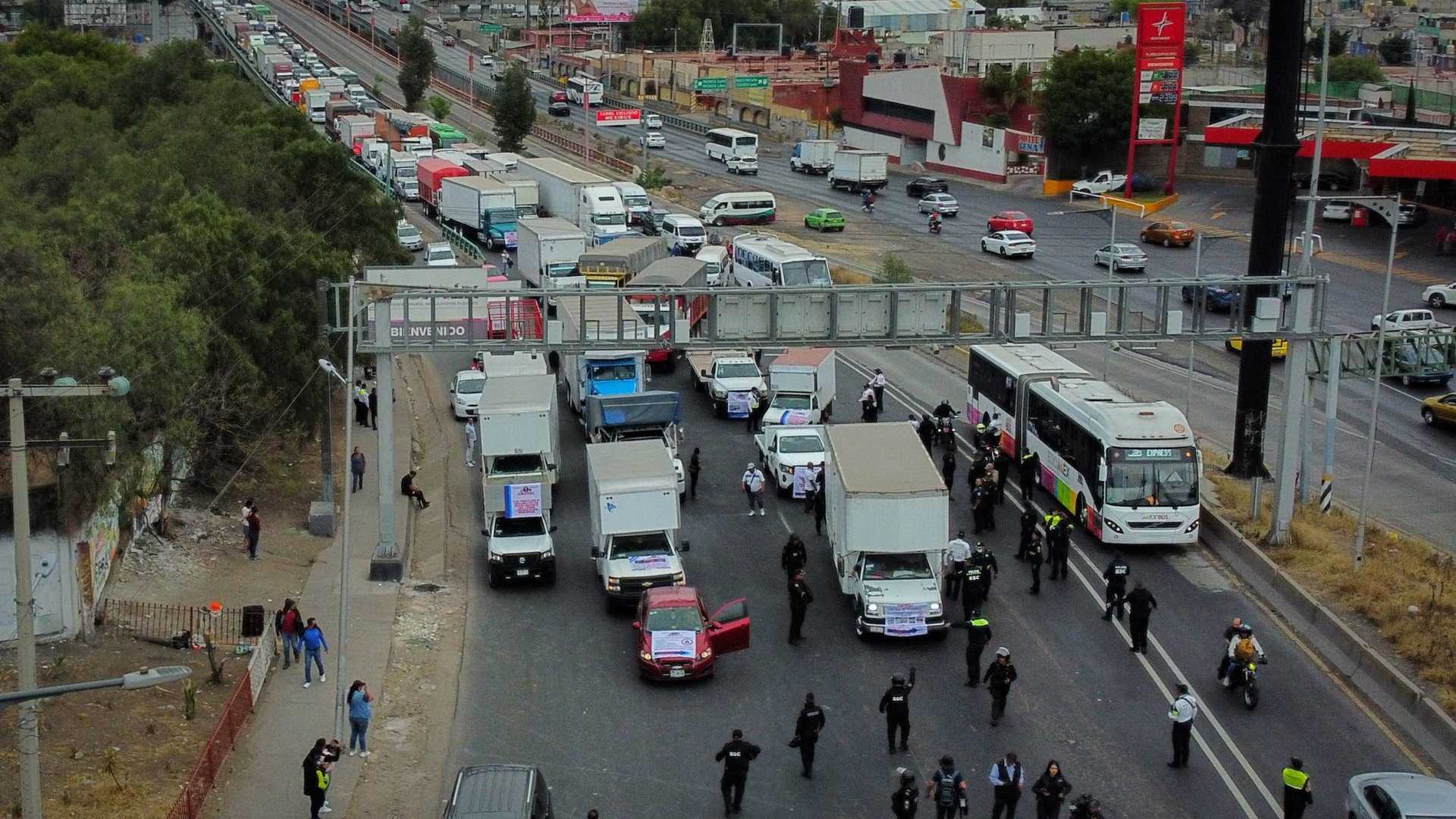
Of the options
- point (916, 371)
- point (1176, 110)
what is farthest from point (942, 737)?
point (1176, 110)

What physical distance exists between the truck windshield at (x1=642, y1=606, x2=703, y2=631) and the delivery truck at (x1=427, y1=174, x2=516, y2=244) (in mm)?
45507

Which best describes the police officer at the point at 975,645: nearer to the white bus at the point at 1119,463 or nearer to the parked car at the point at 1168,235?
the white bus at the point at 1119,463

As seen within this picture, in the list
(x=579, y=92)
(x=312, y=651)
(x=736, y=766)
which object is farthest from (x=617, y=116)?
(x=736, y=766)

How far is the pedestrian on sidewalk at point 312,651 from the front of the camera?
26.8 m

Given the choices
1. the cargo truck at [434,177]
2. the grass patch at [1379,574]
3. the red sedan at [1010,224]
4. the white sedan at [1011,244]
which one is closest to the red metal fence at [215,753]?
the grass patch at [1379,574]

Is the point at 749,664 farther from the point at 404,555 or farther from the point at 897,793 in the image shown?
the point at 404,555

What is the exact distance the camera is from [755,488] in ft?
120

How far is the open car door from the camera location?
27219 mm

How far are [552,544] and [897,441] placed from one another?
7.78m

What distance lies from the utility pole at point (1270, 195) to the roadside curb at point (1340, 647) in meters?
4.84

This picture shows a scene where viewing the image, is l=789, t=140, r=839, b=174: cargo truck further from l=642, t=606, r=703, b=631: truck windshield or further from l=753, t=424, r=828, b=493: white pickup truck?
l=642, t=606, r=703, b=631: truck windshield

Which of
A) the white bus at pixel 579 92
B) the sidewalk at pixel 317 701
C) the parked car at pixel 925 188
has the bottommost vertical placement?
the sidewalk at pixel 317 701

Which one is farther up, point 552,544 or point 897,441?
point 897,441

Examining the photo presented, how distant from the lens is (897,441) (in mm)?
31938
